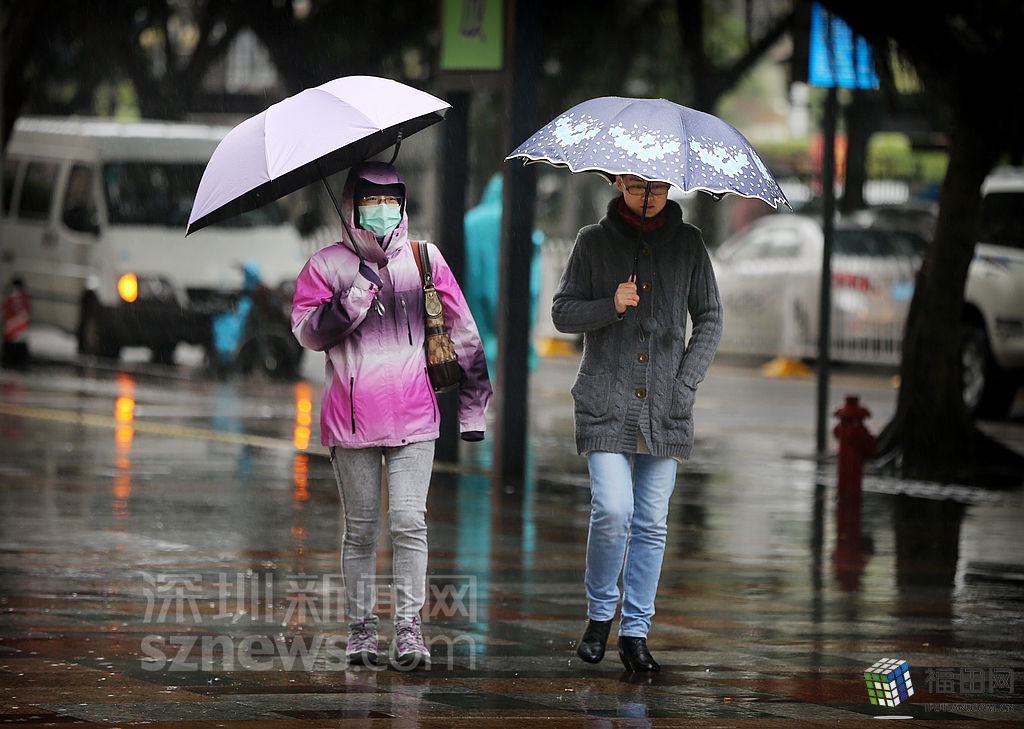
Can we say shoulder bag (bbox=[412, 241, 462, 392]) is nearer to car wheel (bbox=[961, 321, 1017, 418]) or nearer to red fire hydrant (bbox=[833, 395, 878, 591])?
red fire hydrant (bbox=[833, 395, 878, 591])

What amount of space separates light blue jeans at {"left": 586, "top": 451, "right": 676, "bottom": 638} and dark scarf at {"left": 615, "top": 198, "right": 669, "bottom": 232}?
2.67ft

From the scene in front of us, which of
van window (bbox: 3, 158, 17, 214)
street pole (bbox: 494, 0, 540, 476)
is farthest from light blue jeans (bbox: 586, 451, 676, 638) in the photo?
van window (bbox: 3, 158, 17, 214)

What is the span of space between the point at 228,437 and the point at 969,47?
5978 mm

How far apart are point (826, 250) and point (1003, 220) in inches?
178

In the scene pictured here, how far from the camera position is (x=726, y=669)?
6957 millimetres

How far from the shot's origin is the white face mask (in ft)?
22.0

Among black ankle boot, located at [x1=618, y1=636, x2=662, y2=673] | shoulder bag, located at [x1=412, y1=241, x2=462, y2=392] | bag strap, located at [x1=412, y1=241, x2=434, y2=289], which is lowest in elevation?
black ankle boot, located at [x1=618, y1=636, x2=662, y2=673]

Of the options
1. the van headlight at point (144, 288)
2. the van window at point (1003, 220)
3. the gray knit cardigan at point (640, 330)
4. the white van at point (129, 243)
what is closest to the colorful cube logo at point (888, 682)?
the gray knit cardigan at point (640, 330)

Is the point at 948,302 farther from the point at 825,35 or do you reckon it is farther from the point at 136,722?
the point at 136,722

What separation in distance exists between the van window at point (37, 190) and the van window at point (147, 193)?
3.06ft

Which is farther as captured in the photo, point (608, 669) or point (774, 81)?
point (774, 81)

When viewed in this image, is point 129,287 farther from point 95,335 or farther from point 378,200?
point 378,200

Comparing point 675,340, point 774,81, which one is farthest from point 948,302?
point 774,81

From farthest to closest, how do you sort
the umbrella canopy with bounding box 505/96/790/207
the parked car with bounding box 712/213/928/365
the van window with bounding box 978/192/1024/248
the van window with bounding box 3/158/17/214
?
1. the parked car with bounding box 712/213/928/365
2. the van window with bounding box 3/158/17/214
3. the van window with bounding box 978/192/1024/248
4. the umbrella canopy with bounding box 505/96/790/207
